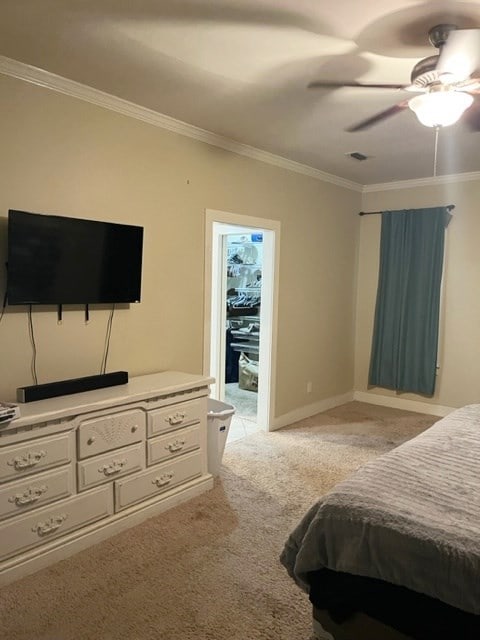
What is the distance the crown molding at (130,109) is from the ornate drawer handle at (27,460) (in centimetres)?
200

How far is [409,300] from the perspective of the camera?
514 centimetres

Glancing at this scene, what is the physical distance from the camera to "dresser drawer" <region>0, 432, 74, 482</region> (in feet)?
7.20

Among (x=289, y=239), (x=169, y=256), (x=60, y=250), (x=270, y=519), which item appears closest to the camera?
(x=60, y=250)

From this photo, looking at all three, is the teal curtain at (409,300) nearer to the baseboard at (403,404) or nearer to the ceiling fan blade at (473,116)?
the baseboard at (403,404)

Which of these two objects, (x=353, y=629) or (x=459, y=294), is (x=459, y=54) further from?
(x=459, y=294)

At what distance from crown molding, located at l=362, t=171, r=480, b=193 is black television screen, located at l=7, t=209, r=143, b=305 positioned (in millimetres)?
3339

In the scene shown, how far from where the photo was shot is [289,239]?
4566 millimetres

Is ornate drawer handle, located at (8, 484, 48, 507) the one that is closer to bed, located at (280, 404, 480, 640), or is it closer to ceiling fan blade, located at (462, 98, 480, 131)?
bed, located at (280, 404, 480, 640)

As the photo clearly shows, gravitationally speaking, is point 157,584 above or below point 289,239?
below

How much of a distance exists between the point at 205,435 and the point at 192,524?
61 centimetres

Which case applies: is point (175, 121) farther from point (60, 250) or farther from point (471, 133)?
point (471, 133)

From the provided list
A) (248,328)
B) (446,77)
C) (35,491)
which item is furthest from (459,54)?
(248,328)

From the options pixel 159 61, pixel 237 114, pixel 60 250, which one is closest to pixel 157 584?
pixel 60 250

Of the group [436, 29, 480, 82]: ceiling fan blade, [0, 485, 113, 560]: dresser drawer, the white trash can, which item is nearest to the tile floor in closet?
the white trash can
